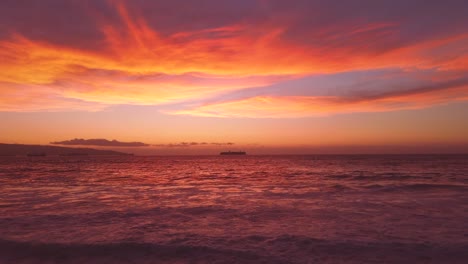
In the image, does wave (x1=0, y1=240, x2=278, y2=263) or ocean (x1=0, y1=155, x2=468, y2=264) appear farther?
ocean (x1=0, y1=155, x2=468, y2=264)

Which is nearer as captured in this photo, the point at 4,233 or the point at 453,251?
the point at 453,251

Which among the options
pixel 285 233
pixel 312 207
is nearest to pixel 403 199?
pixel 312 207

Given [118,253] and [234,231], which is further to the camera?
[234,231]

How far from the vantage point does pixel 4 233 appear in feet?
35.7

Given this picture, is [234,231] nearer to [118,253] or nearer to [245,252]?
[245,252]

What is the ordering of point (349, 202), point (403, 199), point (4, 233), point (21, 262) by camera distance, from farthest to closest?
point (403, 199) < point (349, 202) < point (4, 233) < point (21, 262)

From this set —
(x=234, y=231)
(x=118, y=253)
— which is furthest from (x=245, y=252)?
(x=118, y=253)

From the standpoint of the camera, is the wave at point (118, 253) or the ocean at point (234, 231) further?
the ocean at point (234, 231)

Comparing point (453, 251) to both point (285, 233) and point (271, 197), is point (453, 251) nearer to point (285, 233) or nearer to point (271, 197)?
point (285, 233)

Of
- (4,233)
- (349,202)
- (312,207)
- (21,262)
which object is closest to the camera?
(21,262)

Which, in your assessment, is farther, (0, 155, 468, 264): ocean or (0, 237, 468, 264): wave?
(0, 155, 468, 264): ocean

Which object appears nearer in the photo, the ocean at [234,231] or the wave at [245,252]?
the wave at [245,252]

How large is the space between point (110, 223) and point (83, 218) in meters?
1.75

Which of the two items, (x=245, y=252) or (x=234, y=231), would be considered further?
(x=234, y=231)
